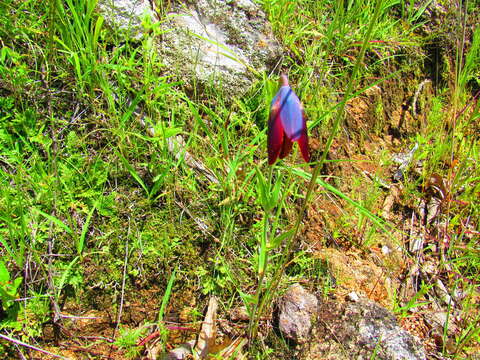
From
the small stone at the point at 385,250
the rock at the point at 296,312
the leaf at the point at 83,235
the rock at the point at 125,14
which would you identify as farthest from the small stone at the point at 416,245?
the rock at the point at 125,14

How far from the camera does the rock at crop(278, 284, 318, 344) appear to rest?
1491 millimetres

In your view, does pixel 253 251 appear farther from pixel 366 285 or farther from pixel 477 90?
A: pixel 477 90

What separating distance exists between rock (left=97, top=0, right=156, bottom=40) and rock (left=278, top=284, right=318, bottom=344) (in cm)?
157

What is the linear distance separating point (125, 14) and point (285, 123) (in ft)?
4.61

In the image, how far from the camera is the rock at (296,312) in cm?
149

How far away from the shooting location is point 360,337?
1.49 meters

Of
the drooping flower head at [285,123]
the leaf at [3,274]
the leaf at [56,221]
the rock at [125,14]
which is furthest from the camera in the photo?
the rock at [125,14]

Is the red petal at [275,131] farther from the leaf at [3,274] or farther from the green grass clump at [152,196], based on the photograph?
the leaf at [3,274]

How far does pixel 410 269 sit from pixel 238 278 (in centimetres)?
102

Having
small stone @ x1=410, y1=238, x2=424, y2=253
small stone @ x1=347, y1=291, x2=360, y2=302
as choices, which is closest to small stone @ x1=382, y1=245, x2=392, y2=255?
small stone @ x1=410, y1=238, x2=424, y2=253

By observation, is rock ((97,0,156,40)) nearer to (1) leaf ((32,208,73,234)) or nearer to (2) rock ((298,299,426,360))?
(1) leaf ((32,208,73,234))

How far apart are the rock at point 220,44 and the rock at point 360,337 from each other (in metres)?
1.30

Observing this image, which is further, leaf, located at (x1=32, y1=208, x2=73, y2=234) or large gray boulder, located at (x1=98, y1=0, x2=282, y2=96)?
large gray boulder, located at (x1=98, y1=0, x2=282, y2=96)

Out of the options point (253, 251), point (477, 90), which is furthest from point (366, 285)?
point (477, 90)
